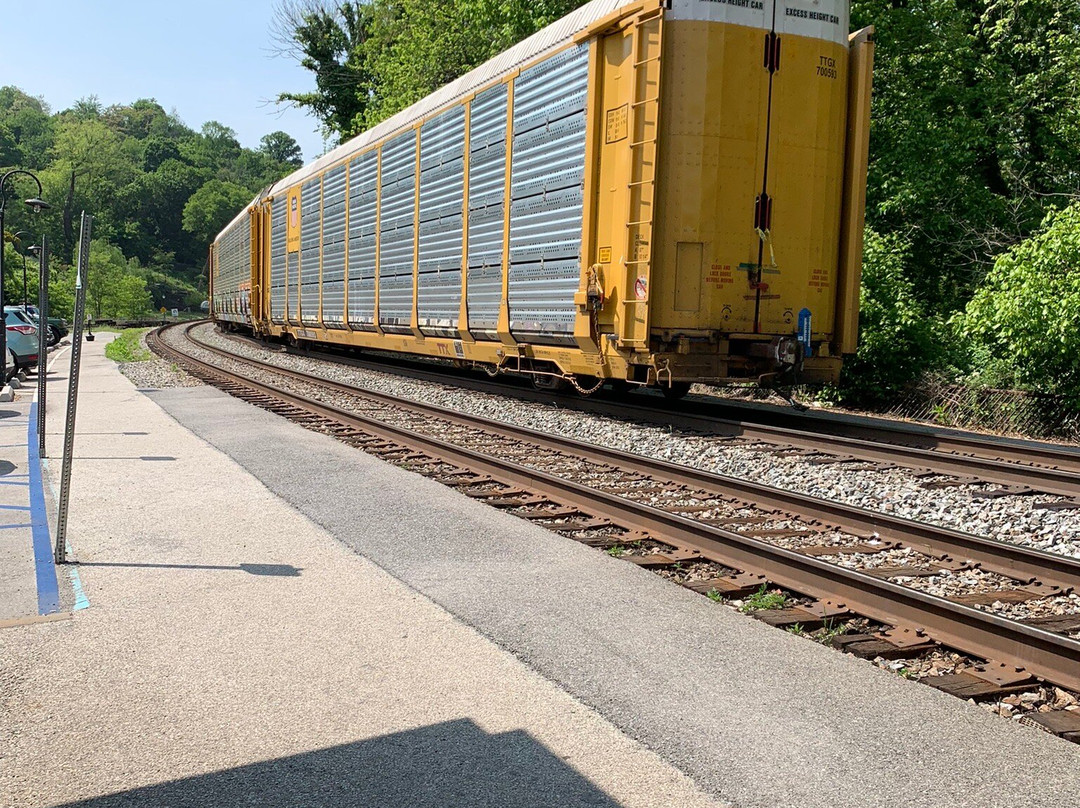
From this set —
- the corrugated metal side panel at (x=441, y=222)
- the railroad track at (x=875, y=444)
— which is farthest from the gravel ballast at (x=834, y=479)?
the corrugated metal side panel at (x=441, y=222)

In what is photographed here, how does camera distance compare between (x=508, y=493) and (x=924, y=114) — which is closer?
(x=508, y=493)

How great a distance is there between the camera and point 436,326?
14.1m

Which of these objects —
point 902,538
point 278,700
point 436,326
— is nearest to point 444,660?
point 278,700

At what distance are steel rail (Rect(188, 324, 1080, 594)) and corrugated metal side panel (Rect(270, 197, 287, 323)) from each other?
15.9 m

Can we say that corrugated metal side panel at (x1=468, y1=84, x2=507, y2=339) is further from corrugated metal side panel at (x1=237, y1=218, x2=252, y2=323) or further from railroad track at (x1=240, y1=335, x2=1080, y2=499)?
corrugated metal side panel at (x1=237, y1=218, x2=252, y2=323)

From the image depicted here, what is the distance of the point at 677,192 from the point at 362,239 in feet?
30.6

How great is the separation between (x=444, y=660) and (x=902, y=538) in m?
3.24

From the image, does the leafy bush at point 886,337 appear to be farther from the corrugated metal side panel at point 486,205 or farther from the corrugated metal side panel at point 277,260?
the corrugated metal side panel at point 277,260

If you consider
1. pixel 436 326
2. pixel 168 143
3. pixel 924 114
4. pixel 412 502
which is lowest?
pixel 412 502

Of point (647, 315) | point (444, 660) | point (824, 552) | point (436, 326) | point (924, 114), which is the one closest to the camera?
point (444, 660)

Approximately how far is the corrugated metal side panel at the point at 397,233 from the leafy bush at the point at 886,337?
7.16 metres

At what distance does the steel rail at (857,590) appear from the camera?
3.76 metres

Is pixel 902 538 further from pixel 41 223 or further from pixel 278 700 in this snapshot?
pixel 41 223

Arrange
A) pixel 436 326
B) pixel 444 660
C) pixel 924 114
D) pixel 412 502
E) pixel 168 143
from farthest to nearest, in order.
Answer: pixel 168 143, pixel 924 114, pixel 436 326, pixel 412 502, pixel 444 660
